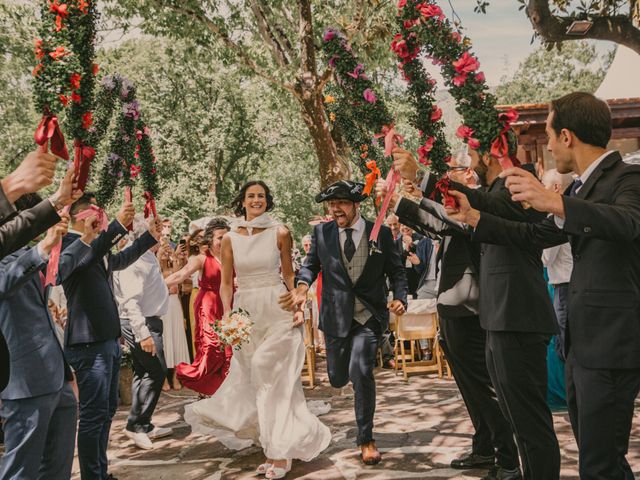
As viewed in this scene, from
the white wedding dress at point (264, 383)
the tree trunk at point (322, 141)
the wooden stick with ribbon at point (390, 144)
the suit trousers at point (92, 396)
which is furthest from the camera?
the tree trunk at point (322, 141)

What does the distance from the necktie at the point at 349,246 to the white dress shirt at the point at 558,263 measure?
85.4 inches

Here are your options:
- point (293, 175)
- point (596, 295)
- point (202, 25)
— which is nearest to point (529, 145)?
point (202, 25)

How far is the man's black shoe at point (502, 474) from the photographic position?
A: 4.70 metres

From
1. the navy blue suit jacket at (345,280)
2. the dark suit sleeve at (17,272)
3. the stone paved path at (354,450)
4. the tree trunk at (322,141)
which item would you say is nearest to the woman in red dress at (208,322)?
the stone paved path at (354,450)

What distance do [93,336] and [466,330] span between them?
9.44 feet

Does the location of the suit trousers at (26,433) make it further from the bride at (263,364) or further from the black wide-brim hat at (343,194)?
the black wide-brim hat at (343,194)

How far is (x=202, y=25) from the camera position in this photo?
12453 mm

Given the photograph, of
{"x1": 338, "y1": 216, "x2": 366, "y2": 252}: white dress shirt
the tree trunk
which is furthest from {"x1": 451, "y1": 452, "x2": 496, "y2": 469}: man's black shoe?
the tree trunk

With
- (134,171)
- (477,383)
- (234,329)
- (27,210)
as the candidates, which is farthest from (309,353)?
(27,210)

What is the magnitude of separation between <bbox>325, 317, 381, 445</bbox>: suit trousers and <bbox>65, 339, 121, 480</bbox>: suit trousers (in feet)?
6.57

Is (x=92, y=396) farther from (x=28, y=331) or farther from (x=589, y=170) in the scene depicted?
(x=589, y=170)

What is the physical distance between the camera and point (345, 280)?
235 inches

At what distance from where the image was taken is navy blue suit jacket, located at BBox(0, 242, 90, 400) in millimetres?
3297

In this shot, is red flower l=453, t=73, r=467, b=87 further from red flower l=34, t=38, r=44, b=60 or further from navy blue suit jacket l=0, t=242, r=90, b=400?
navy blue suit jacket l=0, t=242, r=90, b=400
